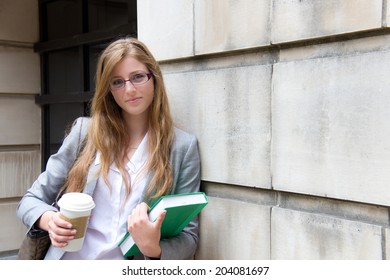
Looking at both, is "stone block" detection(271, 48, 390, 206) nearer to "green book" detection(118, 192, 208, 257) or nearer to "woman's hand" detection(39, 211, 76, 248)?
"green book" detection(118, 192, 208, 257)

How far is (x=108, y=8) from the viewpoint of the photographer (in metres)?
5.46

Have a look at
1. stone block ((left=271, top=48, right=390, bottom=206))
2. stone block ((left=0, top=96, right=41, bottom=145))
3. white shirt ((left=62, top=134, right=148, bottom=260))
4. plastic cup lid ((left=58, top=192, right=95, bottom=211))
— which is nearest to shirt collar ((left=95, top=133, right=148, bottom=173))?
white shirt ((left=62, top=134, right=148, bottom=260))

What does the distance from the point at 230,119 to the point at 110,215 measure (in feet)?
3.22

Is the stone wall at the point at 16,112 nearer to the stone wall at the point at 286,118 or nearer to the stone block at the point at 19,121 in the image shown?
the stone block at the point at 19,121

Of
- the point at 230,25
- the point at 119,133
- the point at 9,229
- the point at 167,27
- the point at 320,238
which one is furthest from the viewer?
the point at 9,229

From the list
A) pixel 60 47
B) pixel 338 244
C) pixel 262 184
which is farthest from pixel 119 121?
pixel 60 47

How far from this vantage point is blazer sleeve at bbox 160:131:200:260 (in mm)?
3180

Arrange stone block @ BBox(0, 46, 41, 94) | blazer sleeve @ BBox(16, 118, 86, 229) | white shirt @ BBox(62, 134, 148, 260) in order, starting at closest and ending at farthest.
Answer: white shirt @ BBox(62, 134, 148, 260)
blazer sleeve @ BBox(16, 118, 86, 229)
stone block @ BBox(0, 46, 41, 94)

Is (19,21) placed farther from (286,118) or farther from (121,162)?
(286,118)

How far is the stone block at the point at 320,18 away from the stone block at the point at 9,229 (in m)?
4.65

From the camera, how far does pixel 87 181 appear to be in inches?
124

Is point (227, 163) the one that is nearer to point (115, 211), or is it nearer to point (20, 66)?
point (115, 211)

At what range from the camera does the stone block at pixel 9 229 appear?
6.16 meters

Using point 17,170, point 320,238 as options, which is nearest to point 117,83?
point 320,238
